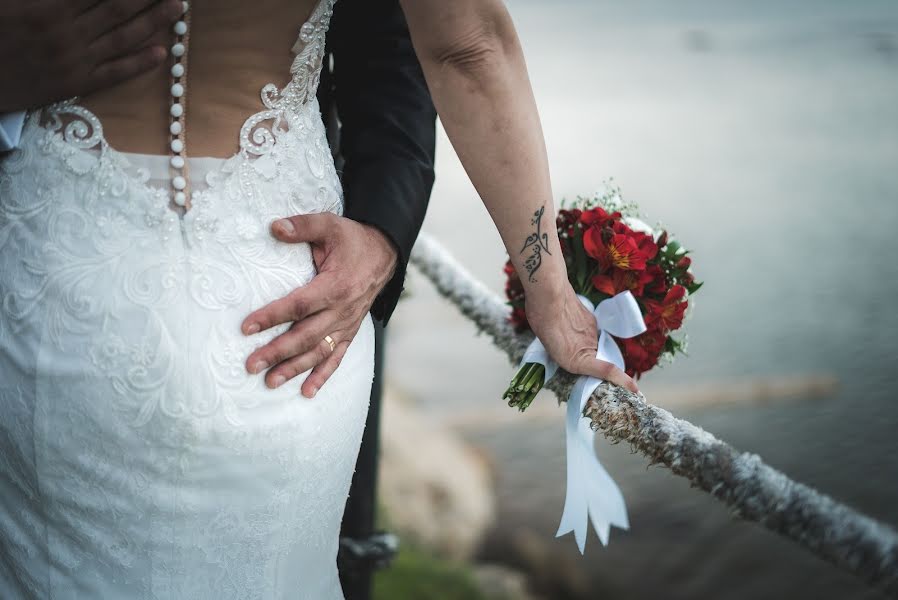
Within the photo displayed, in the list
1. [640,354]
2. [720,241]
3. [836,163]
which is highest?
[836,163]

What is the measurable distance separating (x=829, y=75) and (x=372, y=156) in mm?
9532

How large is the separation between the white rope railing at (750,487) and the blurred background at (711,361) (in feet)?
1.31

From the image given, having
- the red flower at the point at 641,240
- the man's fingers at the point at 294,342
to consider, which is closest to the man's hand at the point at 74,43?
the man's fingers at the point at 294,342

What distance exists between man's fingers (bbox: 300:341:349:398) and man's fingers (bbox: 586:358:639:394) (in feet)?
1.39

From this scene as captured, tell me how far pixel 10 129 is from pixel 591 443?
1.06 meters

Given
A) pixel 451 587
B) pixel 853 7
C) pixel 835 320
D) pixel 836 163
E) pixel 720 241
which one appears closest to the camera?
pixel 451 587

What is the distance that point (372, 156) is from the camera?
165cm

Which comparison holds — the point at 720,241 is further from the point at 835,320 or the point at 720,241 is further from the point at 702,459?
the point at 702,459

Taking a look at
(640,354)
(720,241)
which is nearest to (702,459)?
(640,354)

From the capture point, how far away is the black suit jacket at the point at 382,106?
5.36 feet

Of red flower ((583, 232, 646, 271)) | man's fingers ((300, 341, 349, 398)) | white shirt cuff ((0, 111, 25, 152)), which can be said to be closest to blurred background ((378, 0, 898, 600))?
red flower ((583, 232, 646, 271))

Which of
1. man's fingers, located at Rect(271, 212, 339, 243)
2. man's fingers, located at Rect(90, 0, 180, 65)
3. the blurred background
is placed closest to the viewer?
man's fingers, located at Rect(90, 0, 180, 65)

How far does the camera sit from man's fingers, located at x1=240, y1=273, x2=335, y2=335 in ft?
4.11

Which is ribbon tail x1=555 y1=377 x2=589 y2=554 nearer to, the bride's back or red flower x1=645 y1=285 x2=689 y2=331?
red flower x1=645 y1=285 x2=689 y2=331
